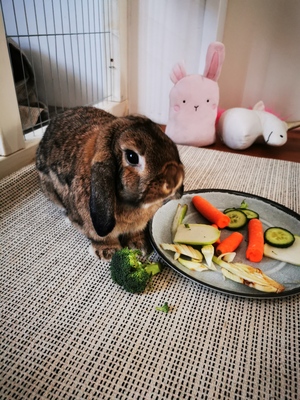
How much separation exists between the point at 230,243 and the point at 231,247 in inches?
0.6

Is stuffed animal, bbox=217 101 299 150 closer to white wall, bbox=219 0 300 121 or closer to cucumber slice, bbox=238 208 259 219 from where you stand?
white wall, bbox=219 0 300 121

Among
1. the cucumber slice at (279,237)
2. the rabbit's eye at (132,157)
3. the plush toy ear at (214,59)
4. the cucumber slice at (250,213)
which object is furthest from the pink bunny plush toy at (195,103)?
the rabbit's eye at (132,157)

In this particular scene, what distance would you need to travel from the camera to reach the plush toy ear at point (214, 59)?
5.45 feet

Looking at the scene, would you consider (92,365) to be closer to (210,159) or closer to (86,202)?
(86,202)

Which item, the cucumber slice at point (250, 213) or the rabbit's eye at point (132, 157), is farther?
the cucumber slice at point (250, 213)

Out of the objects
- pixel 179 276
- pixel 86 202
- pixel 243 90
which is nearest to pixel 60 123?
pixel 86 202

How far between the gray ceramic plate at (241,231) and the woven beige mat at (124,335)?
0.04 metres

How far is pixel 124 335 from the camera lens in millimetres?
723

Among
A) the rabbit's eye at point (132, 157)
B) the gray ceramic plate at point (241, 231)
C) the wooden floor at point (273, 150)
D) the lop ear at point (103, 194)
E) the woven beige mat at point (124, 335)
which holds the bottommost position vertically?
the wooden floor at point (273, 150)

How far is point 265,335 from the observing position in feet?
2.39

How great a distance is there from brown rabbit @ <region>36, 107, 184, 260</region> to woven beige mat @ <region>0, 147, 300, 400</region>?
5.9 inches

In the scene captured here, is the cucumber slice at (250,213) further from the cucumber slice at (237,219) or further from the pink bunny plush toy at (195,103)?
the pink bunny plush toy at (195,103)

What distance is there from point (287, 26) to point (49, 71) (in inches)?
63.8

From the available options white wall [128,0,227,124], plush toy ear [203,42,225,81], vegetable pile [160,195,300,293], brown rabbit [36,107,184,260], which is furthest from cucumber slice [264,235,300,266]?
white wall [128,0,227,124]
